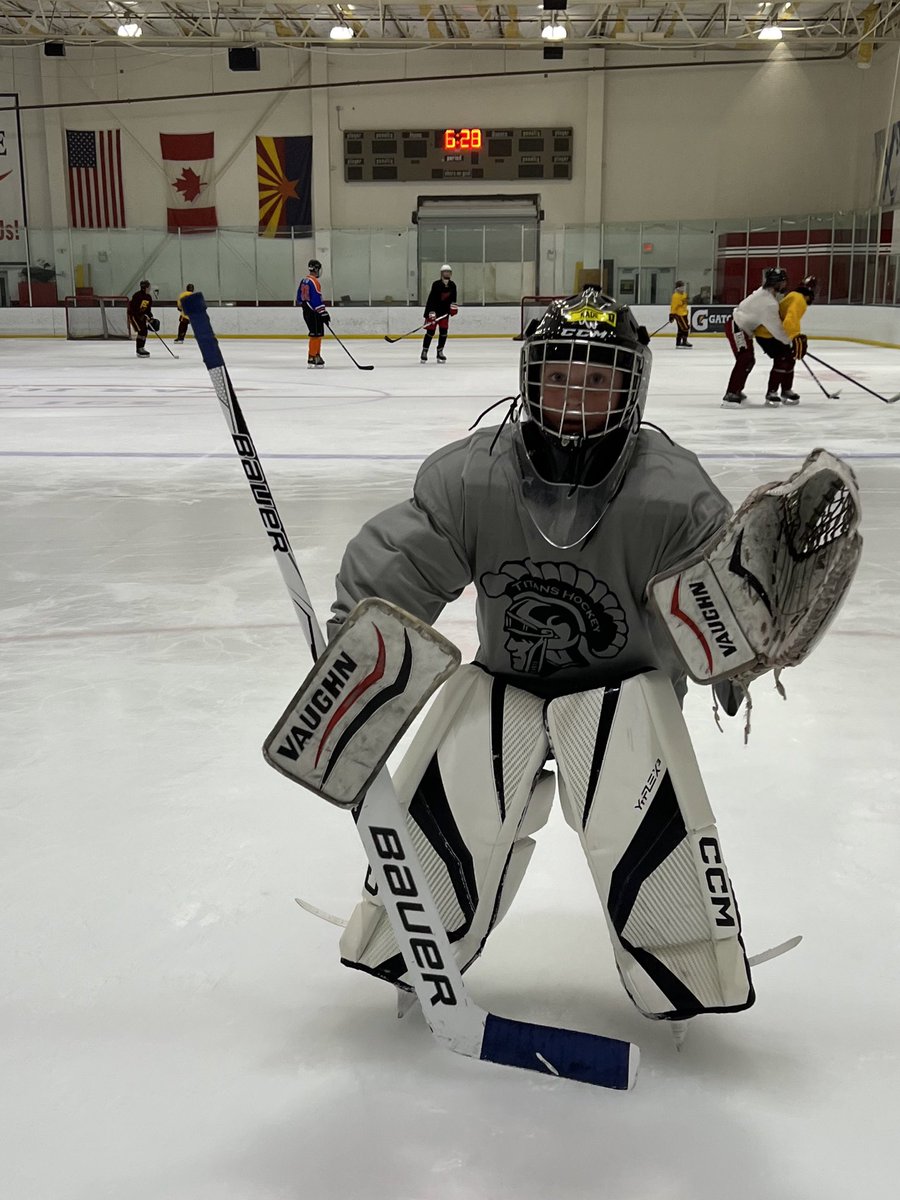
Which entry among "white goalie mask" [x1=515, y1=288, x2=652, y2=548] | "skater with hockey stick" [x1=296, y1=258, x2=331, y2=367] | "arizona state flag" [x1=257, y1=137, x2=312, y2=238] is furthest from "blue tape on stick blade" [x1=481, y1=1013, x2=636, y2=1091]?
"arizona state flag" [x1=257, y1=137, x2=312, y2=238]

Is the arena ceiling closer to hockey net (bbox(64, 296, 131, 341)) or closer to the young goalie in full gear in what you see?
hockey net (bbox(64, 296, 131, 341))

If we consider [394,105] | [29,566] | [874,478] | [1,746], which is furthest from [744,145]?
[1,746]

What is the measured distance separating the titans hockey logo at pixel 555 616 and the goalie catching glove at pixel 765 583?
138 millimetres

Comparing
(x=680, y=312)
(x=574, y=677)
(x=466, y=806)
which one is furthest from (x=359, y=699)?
(x=680, y=312)

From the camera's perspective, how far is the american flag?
1959 cm

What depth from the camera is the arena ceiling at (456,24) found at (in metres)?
17.4

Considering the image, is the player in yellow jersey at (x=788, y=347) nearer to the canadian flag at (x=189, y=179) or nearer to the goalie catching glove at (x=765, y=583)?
the goalie catching glove at (x=765, y=583)

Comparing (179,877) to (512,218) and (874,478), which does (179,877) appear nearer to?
(874,478)

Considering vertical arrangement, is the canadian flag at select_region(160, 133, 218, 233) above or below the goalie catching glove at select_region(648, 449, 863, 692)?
above

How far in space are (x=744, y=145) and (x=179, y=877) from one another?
19.9m

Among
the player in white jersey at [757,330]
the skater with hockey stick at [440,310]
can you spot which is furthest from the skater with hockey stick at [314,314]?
the player in white jersey at [757,330]

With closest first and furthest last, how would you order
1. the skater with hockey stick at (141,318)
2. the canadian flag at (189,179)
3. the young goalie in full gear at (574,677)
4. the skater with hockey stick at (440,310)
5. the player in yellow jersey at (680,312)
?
1. the young goalie in full gear at (574,677)
2. the skater with hockey stick at (440,310)
3. the skater with hockey stick at (141,318)
4. the player in yellow jersey at (680,312)
5. the canadian flag at (189,179)

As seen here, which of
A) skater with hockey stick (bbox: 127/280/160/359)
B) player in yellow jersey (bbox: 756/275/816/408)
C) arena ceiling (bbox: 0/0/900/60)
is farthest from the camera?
arena ceiling (bbox: 0/0/900/60)

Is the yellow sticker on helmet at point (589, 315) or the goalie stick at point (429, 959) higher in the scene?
the yellow sticker on helmet at point (589, 315)
